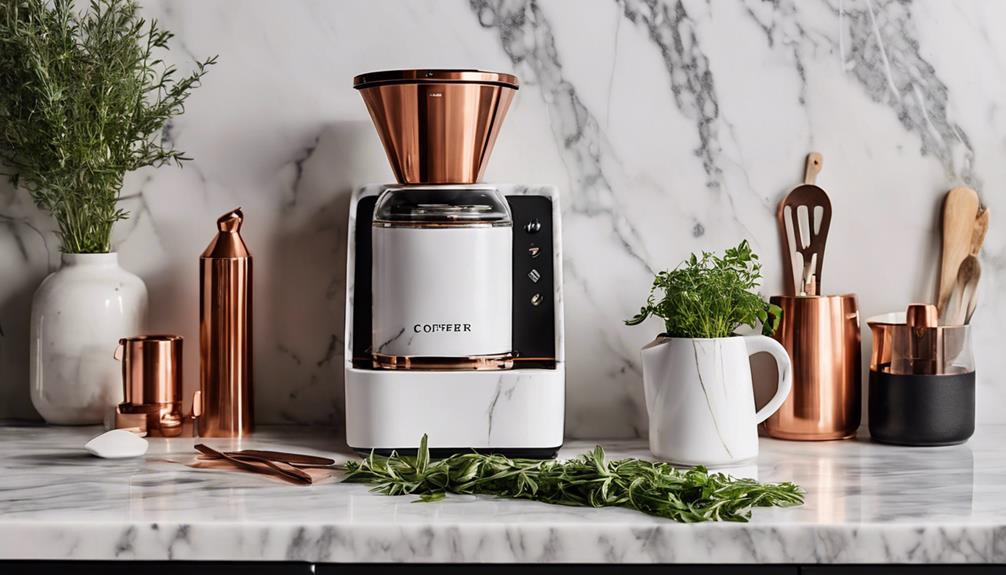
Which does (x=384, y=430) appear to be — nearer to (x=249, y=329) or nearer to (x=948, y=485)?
(x=249, y=329)

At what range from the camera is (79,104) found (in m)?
1.18

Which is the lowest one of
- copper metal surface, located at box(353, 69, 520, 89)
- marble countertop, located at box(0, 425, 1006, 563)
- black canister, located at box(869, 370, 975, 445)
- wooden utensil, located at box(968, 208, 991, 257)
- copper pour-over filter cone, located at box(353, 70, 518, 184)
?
marble countertop, located at box(0, 425, 1006, 563)

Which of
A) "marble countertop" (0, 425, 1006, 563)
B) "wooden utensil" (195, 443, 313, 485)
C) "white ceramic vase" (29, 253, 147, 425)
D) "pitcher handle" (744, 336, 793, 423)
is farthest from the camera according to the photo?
"white ceramic vase" (29, 253, 147, 425)

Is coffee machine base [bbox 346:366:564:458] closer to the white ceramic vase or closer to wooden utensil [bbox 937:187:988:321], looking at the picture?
the white ceramic vase

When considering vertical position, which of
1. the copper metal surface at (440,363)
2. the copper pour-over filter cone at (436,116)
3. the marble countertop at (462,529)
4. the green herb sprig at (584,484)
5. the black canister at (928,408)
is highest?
the copper pour-over filter cone at (436,116)

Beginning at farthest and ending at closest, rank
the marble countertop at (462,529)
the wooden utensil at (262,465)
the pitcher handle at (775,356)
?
the pitcher handle at (775,356), the wooden utensil at (262,465), the marble countertop at (462,529)

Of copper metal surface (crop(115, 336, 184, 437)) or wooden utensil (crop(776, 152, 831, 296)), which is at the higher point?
wooden utensil (crop(776, 152, 831, 296))

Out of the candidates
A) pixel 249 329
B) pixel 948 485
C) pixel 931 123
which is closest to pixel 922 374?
pixel 948 485

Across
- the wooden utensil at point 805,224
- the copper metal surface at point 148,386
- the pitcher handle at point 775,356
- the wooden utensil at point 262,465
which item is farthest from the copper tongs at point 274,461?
the wooden utensil at point 805,224

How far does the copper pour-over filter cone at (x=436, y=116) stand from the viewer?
1097 mm

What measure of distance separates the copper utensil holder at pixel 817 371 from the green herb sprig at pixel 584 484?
0.25 meters

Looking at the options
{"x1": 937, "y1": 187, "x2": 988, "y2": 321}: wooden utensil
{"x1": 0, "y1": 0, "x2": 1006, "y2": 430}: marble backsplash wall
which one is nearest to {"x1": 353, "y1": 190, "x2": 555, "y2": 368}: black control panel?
{"x1": 0, "y1": 0, "x2": 1006, "y2": 430}: marble backsplash wall

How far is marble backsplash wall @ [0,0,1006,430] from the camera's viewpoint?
1284 millimetres

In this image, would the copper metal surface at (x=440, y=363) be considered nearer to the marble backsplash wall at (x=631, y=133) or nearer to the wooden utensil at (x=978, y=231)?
the marble backsplash wall at (x=631, y=133)
